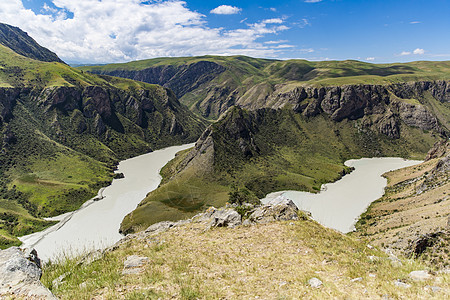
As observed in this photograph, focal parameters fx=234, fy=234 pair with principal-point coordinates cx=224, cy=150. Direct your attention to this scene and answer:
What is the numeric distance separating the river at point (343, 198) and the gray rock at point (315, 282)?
82374mm

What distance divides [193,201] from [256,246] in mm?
99229

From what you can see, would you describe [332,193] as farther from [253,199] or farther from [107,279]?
[107,279]

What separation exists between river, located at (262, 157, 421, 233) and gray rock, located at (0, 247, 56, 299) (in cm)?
8869

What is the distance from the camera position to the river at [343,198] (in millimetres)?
102419

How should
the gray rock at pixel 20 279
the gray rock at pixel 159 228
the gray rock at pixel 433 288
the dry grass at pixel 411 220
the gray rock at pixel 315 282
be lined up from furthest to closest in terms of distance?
1. the dry grass at pixel 411 220
2. the gray rock at pixel 159 228
3. the gray rock at pixel 315 282
4. the gray rock at pixel 433 288
5. the gray rock at pixel 20 279

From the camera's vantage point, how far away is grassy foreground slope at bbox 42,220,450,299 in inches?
380

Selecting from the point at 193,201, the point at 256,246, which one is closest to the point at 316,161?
the point at 193,201

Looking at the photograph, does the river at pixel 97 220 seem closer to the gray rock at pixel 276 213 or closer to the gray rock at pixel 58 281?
the gray rock at pixel 276 213

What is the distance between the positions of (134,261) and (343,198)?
139 m

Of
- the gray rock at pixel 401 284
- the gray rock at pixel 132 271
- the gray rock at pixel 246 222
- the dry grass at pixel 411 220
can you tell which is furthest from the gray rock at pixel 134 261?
the dry grass at pixel 411 220

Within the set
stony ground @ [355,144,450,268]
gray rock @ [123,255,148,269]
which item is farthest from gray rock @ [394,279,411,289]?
gray rock @ [123,255,148,269]

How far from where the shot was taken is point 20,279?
9.09m

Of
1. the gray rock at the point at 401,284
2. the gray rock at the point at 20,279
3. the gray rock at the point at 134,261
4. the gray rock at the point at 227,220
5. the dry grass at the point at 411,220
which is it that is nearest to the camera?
the gray rock at the point at 20,279

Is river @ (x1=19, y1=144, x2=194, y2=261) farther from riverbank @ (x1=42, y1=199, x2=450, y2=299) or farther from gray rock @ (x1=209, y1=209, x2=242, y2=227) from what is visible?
riverbank @ (x1=42, y1=199, x2=450, y2=299)
